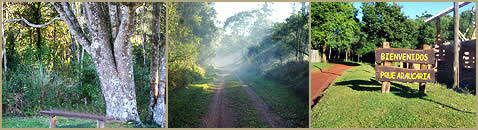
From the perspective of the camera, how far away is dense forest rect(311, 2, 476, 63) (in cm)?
361

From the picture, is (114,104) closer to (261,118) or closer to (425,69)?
(261,118)

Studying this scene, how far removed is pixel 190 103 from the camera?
9.03 ft

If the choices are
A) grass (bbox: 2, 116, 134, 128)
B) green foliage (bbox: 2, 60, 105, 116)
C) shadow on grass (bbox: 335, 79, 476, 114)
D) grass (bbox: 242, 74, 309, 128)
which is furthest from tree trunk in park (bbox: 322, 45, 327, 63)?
green foliage (bbox: 2, 60, 105, 116)

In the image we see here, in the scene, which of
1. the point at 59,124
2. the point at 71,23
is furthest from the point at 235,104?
the point at 71,23

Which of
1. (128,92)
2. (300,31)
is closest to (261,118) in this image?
(300,31)

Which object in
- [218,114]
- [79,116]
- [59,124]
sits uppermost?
[218,114]

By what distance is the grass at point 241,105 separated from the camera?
2680mm

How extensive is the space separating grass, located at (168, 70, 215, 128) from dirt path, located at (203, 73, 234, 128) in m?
0.05

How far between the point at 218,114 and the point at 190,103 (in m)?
0.32

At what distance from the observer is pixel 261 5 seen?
10.3 feet

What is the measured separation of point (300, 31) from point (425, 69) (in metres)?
2.52

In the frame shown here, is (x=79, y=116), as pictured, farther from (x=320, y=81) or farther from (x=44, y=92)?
(x=44, y=92)

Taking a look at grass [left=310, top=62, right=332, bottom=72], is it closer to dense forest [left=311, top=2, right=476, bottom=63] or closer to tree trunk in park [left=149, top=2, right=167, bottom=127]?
dense forest [left=311, top=2, right=476, bottom=63]

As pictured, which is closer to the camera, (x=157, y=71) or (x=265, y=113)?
(x=265, y=113)
